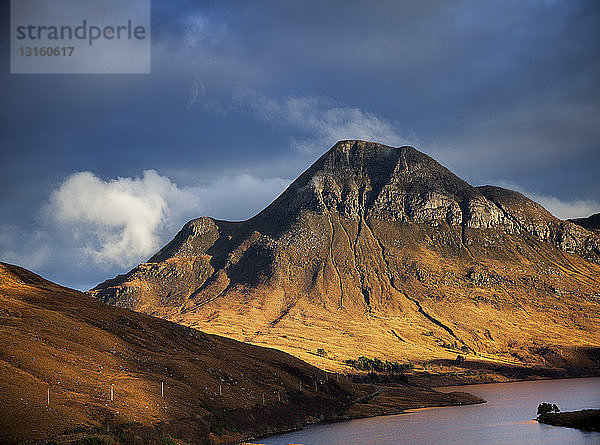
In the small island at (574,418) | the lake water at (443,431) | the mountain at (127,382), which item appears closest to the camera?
the mountain at (127,382)

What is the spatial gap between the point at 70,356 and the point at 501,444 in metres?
98.0

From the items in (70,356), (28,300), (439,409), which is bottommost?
(439,409)

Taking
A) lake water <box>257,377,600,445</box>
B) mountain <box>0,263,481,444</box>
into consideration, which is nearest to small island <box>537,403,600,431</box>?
lake water <box>257,377,600,445</box>

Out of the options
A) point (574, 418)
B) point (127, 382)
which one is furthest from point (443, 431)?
point (127, 382)

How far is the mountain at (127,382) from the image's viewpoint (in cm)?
9656

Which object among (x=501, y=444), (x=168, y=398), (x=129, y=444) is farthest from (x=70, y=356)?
(x=501, y=444)

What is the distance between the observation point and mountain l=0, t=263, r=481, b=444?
317 feet

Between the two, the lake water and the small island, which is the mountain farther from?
the small island

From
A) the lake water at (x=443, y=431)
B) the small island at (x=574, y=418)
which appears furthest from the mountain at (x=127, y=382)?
the small island at (x=574, y=418)

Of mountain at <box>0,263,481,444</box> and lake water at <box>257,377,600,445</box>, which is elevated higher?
mountain at <box>0,263,481,444</box>

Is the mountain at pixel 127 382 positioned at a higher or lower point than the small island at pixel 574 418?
higher

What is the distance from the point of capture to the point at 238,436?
424 ft

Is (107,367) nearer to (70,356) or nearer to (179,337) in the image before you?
(70,356)

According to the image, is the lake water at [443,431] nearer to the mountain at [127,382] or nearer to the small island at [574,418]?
the small island at [574,418]
